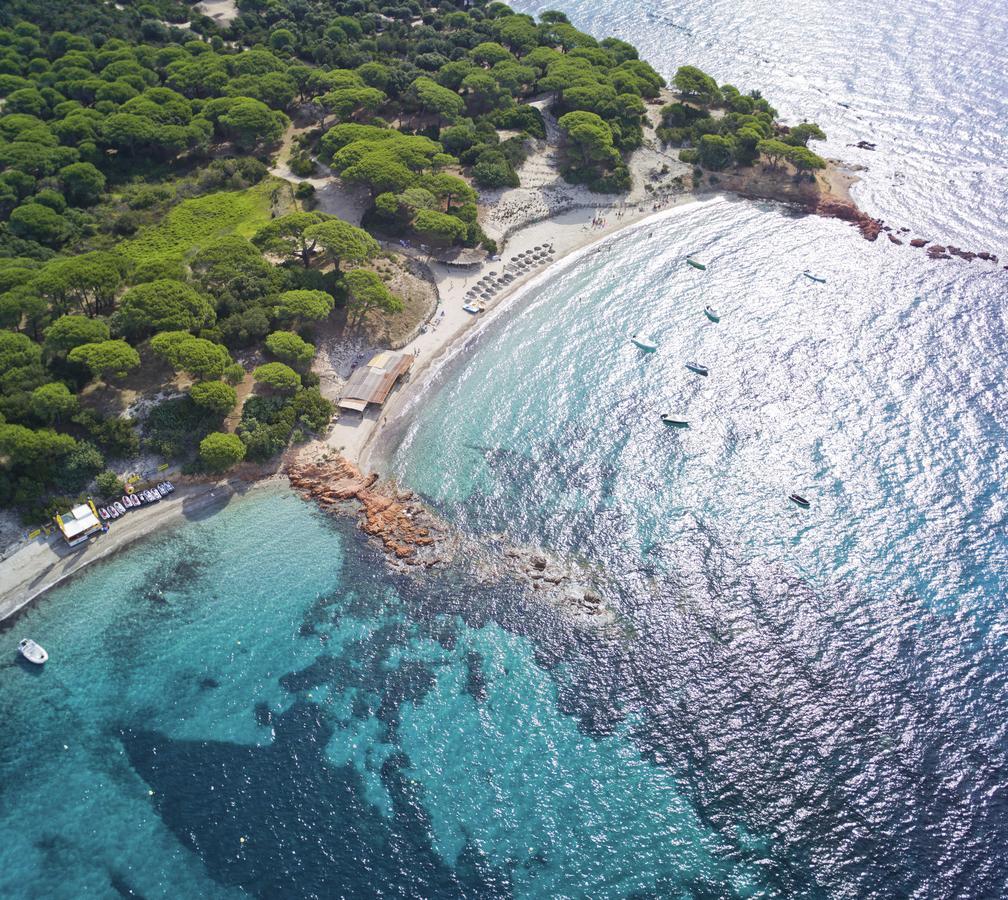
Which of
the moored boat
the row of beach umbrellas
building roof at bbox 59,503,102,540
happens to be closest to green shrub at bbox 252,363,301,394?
building roof at bbox 59,503,102,540

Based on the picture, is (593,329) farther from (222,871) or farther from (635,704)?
(222,871)

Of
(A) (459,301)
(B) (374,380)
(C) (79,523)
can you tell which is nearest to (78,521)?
→ (C) (79,523)

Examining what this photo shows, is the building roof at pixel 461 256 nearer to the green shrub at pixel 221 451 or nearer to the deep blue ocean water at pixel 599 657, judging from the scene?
the deep blue ocean water at pixel 599 657

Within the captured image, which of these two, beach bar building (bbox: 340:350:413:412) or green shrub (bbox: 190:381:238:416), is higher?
green shrub (bbox: 190:381:238:416)

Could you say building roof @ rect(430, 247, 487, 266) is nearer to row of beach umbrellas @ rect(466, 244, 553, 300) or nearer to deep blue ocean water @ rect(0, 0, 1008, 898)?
row of beach umbrellas @ rect(466, 244, 553, 300)

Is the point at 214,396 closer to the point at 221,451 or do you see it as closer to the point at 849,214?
the point at 221,451

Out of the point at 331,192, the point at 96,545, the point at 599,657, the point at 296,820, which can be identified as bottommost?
the point at 599,657

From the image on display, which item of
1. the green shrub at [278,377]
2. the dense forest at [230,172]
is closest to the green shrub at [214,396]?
the dense forest at [230,172]

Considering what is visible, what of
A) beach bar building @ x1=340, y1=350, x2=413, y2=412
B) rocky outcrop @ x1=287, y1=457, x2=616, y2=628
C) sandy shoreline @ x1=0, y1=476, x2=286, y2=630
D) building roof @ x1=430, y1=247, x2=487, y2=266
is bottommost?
rocky outcrop @ x1=287, y1=457, x2=616, y2=628
